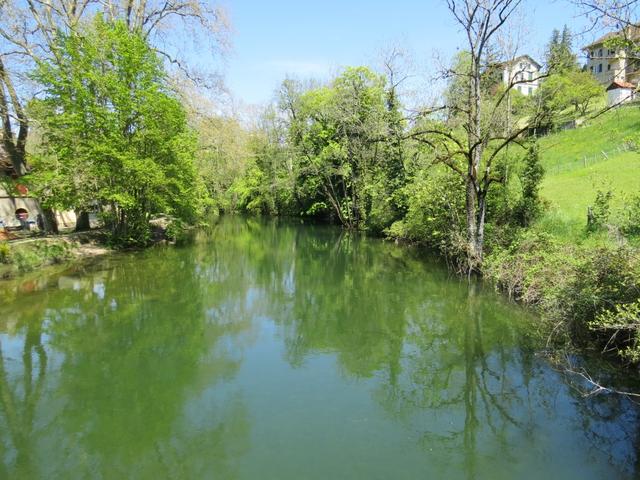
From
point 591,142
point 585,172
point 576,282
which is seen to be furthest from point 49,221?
point 591,142

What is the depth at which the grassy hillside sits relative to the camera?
14469 millimetres

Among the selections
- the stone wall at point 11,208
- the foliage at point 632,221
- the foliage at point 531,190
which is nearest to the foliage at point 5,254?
the stone wall at point 11,208

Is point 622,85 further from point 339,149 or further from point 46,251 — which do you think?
point 46,251

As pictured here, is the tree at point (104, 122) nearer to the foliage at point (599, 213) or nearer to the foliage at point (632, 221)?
the foliage at point (599, 213)

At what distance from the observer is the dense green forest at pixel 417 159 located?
37.2 feet

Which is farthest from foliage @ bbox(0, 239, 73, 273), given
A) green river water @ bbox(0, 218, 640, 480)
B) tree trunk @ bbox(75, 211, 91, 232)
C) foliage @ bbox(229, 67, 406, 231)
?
foliage @ bbox(229, 67, 406, 231)

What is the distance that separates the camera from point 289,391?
7.76 meters

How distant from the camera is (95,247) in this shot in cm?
2064

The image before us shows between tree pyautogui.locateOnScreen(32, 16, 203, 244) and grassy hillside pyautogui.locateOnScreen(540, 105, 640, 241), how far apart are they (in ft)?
56.3

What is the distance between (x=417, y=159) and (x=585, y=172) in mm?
8983

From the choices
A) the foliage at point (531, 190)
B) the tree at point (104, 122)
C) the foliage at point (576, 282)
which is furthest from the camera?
the tree at point (104, 122)

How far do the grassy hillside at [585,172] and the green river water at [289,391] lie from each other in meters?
4.25

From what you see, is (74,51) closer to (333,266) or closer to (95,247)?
(95,247)

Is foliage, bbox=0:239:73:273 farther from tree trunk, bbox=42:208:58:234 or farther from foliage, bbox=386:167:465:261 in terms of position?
foliage, bbox=386:167:465:261
